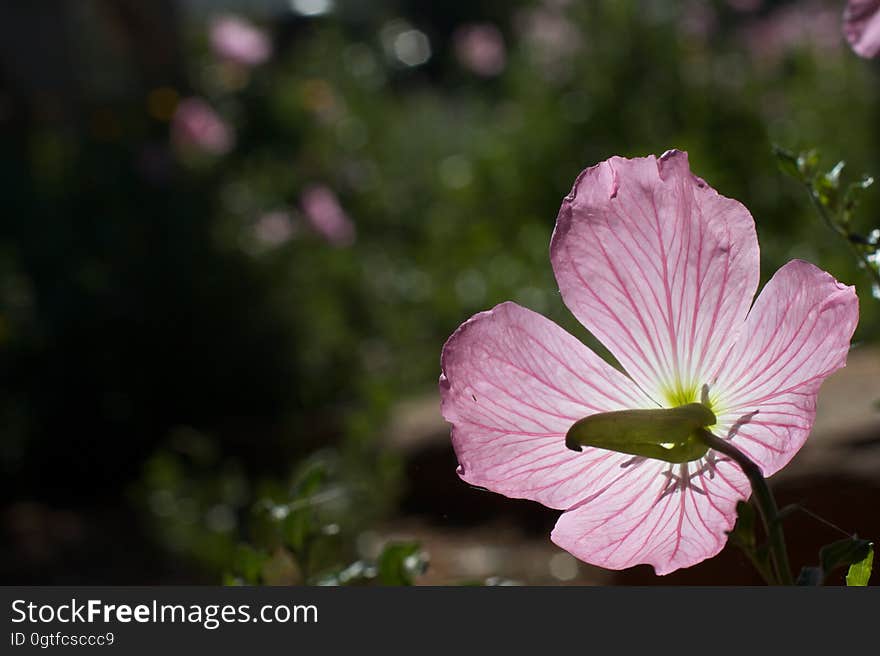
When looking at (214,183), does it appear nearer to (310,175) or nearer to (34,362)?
(34,362)

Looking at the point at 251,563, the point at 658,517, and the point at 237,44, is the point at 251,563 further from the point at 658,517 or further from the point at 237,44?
the point at 237,44

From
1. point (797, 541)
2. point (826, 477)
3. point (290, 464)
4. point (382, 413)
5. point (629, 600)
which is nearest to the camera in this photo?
point (629, 600)

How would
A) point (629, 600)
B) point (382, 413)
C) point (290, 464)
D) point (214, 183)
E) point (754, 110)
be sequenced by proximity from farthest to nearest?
1. point (214, 183)
2. point (754, 110)
3. point (290, 464)
4. point (382, 413)
5. point (629, 600)

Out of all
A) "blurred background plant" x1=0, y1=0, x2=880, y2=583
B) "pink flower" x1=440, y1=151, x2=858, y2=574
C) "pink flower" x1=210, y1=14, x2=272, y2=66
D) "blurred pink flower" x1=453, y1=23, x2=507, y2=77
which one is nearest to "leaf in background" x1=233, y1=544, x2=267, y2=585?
"pink flower" x1=440, y1=151, x2=858, y2=574

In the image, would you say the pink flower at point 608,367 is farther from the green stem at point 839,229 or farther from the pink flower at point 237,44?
the pink flower at point 237,44

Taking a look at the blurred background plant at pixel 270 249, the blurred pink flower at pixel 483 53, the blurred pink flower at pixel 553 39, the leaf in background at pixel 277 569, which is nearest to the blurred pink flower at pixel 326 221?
the blurred background plant at pixel 270 249

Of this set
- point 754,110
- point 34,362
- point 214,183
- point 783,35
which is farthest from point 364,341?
point 783,35
